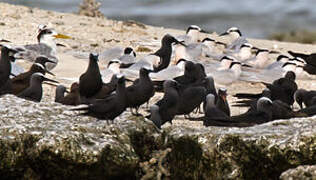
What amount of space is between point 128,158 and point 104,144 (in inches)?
9.7

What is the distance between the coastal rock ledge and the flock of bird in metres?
0.55

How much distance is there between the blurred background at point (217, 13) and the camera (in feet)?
107

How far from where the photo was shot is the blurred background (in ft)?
107

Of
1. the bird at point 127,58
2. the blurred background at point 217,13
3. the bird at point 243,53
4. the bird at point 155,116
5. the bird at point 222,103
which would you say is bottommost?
the bird at point 155,116

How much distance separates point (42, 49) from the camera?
1528 cm

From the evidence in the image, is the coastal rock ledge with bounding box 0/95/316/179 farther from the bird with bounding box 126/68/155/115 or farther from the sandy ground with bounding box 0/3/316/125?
the sandy ground with bounding box 0/3/316/125

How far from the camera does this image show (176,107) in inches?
428

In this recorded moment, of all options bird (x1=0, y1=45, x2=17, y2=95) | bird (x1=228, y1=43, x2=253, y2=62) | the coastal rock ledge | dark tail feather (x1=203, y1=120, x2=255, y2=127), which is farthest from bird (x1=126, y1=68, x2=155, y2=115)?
bird (x1=228, y1=43, x2=253, y2=62)

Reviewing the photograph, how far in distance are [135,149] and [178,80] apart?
5220 mm

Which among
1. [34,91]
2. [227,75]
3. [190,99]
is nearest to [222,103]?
[190,99]

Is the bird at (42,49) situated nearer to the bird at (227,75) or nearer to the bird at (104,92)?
the bird at (227,75)

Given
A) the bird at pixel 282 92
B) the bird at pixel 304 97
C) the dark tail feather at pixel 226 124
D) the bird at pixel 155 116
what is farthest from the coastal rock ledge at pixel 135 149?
the bird at pixel 282 92

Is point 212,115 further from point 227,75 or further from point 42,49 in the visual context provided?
point 42,49

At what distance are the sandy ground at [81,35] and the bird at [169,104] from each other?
10.4 ft
